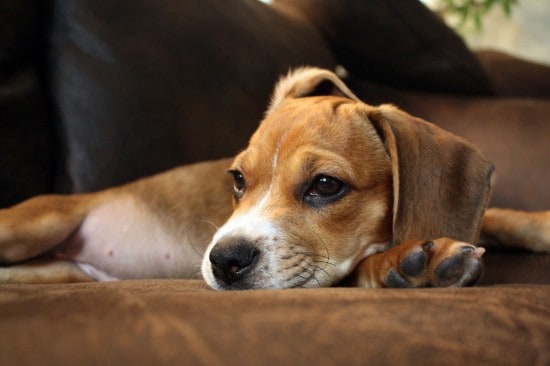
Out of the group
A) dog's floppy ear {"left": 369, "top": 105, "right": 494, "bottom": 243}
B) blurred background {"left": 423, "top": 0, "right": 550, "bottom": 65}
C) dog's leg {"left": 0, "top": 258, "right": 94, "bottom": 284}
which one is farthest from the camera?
blurred background {"left": 423, "top": 0, "right": 550, "bottom": 65}

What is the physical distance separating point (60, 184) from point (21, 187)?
0.18m

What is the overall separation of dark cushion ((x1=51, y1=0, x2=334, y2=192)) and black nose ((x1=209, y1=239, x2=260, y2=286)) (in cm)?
105

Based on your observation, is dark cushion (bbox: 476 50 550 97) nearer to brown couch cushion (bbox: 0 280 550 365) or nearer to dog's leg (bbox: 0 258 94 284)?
dog's leg (bbox: 0 258 94 284)

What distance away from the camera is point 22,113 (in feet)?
7.57

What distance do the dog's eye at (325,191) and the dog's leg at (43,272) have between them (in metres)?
1.02

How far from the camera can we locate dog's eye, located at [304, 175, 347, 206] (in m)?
1.73

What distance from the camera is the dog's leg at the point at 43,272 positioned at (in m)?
2.12

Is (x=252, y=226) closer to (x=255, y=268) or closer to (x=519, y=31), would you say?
(x=255, y=268)

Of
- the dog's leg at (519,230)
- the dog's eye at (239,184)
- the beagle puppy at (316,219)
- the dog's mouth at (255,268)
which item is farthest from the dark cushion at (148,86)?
the dog's leg at (519,230)

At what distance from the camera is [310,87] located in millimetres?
2377

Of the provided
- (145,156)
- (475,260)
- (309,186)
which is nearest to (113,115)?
(145,156)

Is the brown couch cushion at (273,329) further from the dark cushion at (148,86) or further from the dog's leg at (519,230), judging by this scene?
the dark cushion at (148,86)

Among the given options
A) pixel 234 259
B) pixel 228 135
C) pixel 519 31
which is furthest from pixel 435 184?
pixel 519 31

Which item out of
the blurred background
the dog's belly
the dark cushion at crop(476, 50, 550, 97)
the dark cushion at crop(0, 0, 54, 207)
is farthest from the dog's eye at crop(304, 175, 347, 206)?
the blurred background
